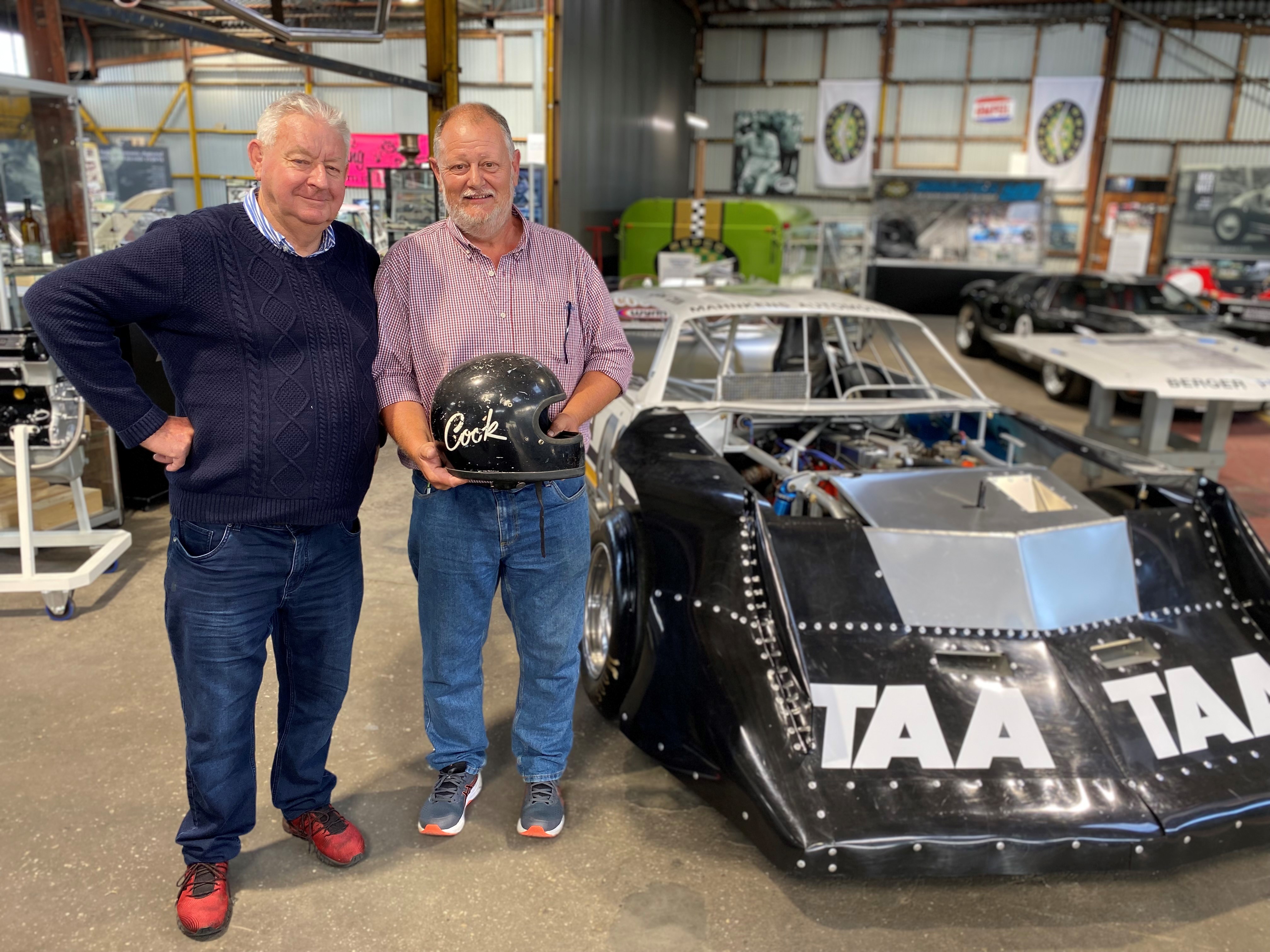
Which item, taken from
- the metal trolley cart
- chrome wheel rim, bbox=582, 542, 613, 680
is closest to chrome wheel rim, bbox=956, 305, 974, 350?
chrome wheel rim, bbox=582, 542, 613, 680

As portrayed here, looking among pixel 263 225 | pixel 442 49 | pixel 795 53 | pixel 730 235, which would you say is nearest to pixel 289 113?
pixel 263 225

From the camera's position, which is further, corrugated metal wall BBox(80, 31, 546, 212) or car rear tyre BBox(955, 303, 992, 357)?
car rear tyre BBox(955, 303, 992, 357)

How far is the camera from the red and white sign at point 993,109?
54.1 feet

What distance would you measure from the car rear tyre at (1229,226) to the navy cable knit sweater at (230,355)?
17531 millimetres

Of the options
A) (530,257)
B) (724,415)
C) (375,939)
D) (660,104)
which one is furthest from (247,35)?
(375,939)

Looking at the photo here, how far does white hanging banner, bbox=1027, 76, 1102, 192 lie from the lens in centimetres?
1606

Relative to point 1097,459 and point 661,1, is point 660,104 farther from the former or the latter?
point 1097,459

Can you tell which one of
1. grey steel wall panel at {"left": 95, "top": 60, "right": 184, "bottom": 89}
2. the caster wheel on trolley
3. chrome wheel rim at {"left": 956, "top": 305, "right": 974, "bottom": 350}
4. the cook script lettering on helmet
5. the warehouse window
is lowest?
the caster wheel on trolley

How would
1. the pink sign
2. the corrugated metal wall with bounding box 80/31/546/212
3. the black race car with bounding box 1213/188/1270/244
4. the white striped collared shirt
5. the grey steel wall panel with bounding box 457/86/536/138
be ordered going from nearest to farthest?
the white striped collared shirt, the pink sign, the corrugated metal wall with bounding box 80/31/546/212, the grey steel wall panel with bounding box 457/86/536/138, the black race car with bounding box 1213/188/1270/244

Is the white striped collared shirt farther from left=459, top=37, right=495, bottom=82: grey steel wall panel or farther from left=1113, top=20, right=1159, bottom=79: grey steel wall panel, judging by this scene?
left=1113, top=20, right=1159, bottom=79: grey steel wall panel

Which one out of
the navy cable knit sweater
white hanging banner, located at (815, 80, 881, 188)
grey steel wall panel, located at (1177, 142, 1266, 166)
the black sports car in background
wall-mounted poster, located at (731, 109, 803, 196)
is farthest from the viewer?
wall-mounted poster, located at (731, 109, 803, 196)

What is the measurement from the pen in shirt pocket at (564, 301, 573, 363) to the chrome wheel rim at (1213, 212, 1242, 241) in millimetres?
17057

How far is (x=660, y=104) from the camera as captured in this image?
15.1 m

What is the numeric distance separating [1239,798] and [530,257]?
6.85 feet
